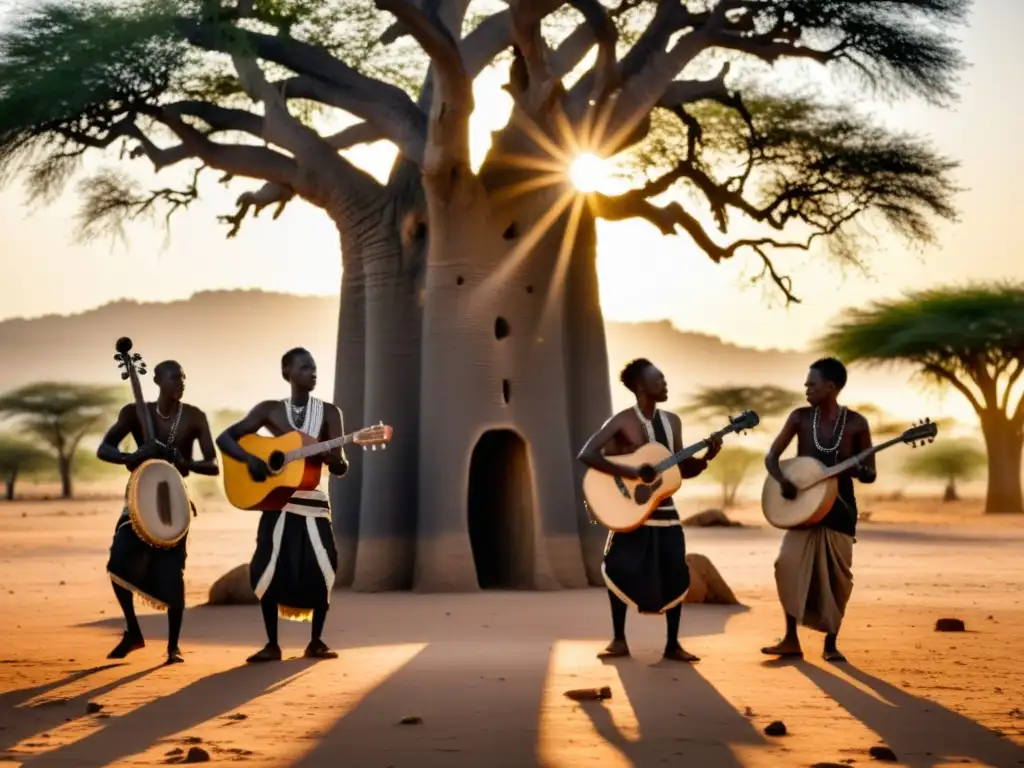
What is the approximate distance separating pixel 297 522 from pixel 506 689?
1867 millimetres

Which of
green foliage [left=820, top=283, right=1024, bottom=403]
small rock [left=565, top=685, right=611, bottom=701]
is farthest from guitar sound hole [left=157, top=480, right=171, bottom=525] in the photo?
green foliage [left=820, top=283, right=1024, bottom=403]

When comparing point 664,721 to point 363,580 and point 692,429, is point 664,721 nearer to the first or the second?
point 363,580

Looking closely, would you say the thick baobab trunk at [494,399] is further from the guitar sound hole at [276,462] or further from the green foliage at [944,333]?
the green foliage at [944,333]

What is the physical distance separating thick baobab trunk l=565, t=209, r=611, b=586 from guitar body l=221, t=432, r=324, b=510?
323 inches

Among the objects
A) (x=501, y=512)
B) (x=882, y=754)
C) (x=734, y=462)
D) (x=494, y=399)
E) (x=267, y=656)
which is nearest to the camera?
(x=882, y=754)

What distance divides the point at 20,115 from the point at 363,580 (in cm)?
574

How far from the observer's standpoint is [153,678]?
9.36 metres

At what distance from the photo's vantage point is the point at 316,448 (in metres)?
9.58

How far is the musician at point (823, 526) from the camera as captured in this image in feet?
33.0

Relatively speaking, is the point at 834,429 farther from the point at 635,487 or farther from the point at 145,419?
the point at 145,419

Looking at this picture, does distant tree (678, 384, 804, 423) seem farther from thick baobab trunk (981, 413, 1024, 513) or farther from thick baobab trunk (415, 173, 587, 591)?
thick baobab trunk (415, 173, 587, 591)

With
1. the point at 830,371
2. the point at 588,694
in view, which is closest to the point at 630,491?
the point at 830,371

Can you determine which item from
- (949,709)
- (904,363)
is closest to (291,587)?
(949,709)

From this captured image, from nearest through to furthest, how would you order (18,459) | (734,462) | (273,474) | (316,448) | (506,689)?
(506,689) → (316,448) → (273,474) → (18,459) → (734,462)
